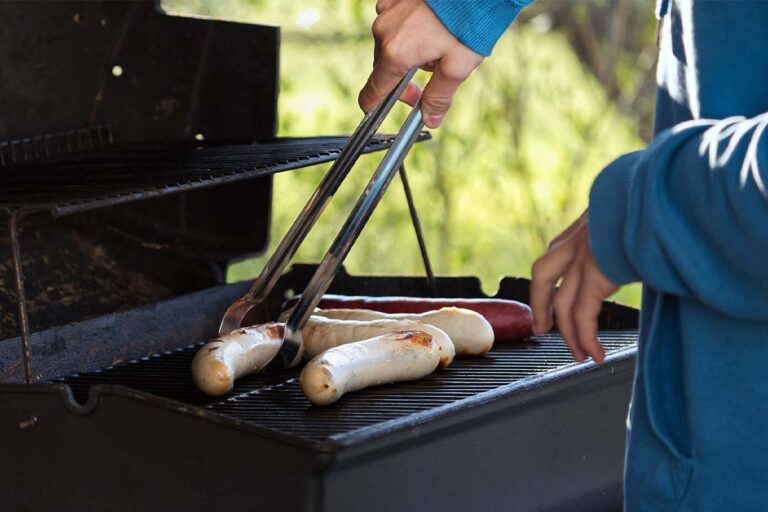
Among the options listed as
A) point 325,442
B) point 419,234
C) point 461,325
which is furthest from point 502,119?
point 325,442

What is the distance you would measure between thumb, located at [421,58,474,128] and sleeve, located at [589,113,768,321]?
20.2 inches

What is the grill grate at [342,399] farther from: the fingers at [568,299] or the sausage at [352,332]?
the fingers at [568,299]

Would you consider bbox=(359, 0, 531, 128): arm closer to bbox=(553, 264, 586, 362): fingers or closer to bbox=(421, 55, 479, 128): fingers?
bbox=(421, 55, 479, 128): fingers

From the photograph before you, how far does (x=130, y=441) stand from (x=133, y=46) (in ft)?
4.24

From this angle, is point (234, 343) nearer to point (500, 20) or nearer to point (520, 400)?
point (520, 400)

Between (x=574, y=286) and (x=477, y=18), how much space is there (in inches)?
18.2

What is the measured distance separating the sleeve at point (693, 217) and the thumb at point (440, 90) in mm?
513

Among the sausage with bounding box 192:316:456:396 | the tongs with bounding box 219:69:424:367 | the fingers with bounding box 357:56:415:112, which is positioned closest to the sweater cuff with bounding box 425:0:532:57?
the fingers with bounding box 357:56:415:112

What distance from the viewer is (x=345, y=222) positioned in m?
1.93

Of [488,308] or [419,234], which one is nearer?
[488,308]

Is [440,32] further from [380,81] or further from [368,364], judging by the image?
[368,364]

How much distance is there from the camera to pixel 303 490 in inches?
60.7

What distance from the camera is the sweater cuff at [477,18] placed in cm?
154

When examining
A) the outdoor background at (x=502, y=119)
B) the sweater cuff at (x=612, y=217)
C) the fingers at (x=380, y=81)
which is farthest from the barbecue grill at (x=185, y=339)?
the outdoor background at (x=502, y=119)
